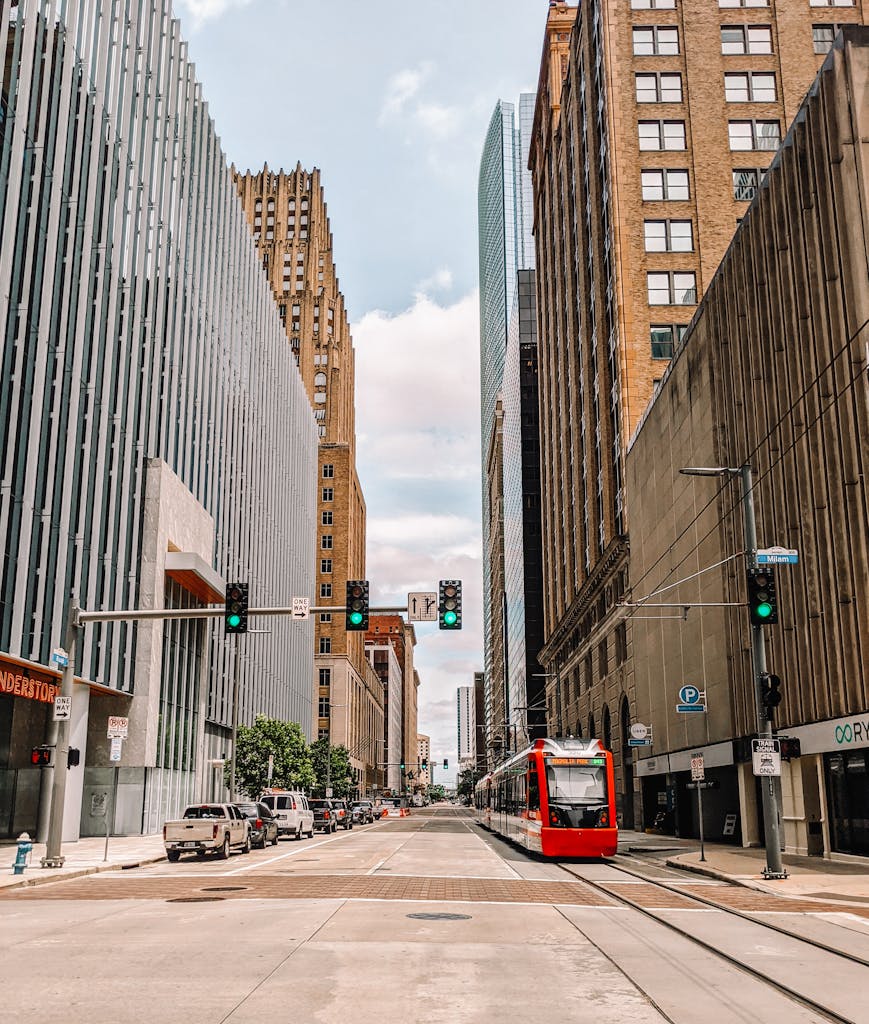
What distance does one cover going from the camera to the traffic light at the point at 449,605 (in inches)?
921

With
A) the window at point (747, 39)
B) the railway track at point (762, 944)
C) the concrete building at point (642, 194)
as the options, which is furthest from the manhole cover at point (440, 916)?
the window at point (747, 39)

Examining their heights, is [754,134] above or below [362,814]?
above

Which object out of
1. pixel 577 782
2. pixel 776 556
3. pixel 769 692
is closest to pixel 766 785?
pixel 769 692

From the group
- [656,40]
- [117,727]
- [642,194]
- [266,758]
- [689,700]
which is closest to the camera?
[117,727]

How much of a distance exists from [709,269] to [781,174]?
2872cm

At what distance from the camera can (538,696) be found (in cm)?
11838

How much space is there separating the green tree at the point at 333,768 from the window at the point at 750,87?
6487 centimetres

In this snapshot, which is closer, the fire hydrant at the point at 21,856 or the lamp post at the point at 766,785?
the lamp post at the point at 766,785

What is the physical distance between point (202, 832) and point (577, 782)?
10879 millimetres

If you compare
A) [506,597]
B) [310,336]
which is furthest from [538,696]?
[310,336]

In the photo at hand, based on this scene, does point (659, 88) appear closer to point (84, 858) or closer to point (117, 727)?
point (117, 727)

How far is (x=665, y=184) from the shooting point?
59.7 m

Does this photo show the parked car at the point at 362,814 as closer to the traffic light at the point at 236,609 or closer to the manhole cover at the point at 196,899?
the traffic light at the point at 236,609

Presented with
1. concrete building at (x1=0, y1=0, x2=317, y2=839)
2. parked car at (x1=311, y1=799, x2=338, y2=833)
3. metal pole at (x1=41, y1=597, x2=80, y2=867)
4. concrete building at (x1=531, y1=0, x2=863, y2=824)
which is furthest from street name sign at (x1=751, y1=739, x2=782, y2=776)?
parked car at (x1=311, y1=799, x2=338, y2=833)
